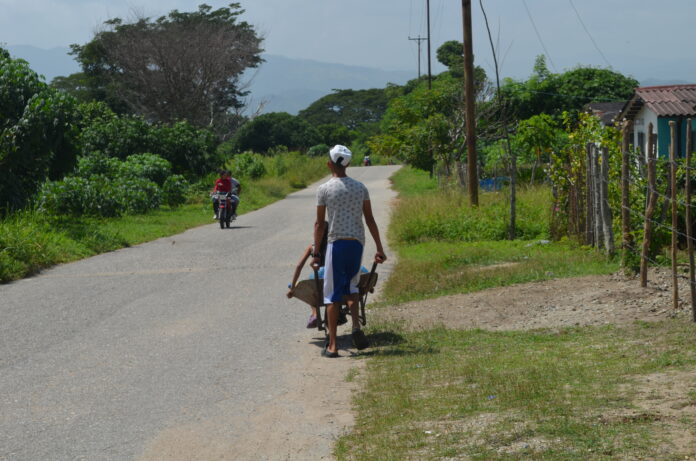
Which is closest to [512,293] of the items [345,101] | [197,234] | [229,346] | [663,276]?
[663,276]

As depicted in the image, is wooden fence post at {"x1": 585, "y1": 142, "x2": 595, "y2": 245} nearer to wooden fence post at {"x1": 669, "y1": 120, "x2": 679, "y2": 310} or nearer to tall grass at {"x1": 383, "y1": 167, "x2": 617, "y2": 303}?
tall grass at {"x1": 383, "y1": 167, "x2": 617, "y2": 303}

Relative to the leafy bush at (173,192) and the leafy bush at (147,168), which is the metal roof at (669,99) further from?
the leafy bush at (147,168)

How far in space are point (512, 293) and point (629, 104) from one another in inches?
972

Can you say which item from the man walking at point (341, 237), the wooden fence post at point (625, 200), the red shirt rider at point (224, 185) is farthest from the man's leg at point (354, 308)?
the red shirt rider at point (224, 185)

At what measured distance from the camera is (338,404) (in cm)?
709

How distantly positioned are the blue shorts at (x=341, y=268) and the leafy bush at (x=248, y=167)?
1581 inches

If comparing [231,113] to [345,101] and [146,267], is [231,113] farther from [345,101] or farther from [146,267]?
[345,101]

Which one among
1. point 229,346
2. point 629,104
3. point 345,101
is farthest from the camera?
point 345,101

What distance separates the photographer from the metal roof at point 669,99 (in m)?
30.9

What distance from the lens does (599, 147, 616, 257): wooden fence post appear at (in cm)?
1398

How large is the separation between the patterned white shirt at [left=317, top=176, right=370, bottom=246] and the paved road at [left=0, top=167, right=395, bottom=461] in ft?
4.39

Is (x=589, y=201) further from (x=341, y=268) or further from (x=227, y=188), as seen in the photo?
(x=227, y=188)

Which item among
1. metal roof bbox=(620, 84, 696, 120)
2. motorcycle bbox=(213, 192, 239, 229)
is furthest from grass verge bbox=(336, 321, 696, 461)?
metal roof bbox=(620, 84, 696, 120)

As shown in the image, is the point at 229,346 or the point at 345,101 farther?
the point at 345,101
